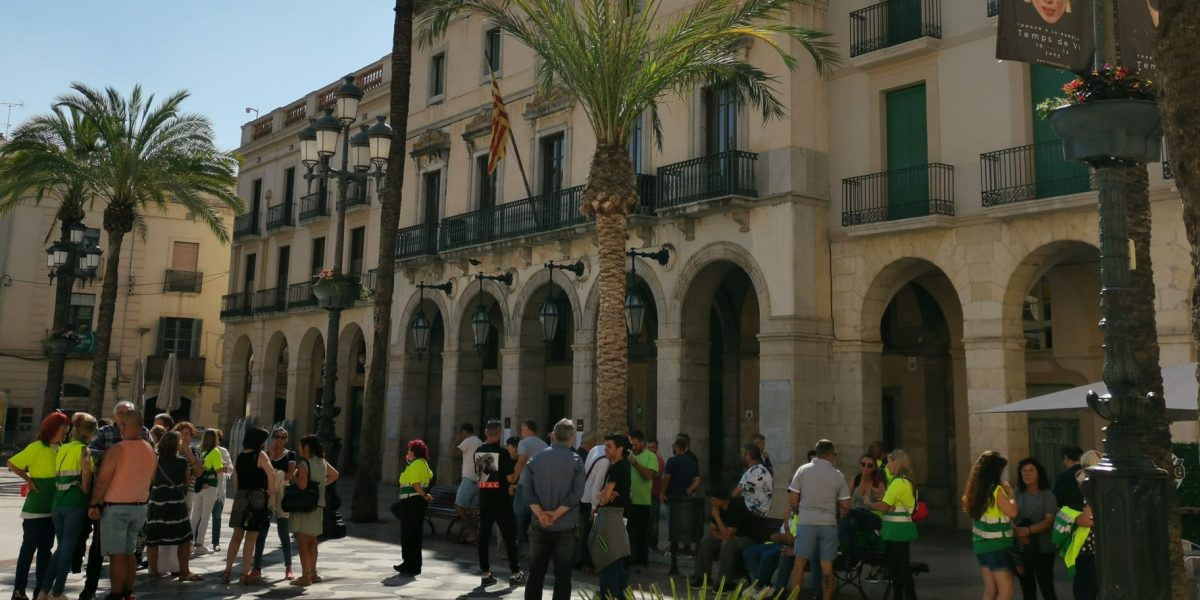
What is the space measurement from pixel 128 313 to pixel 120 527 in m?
40.8

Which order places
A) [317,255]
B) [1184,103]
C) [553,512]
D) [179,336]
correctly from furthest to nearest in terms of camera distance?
[179,336] → [317,255] → [553,512] → [1184,103]

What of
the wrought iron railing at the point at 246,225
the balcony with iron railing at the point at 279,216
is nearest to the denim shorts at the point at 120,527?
the balcony with iron railing at the point at 279,216

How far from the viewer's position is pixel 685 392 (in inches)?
817

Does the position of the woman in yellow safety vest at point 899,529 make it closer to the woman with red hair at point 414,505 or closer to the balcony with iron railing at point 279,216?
the woman with red hair at point 414,505

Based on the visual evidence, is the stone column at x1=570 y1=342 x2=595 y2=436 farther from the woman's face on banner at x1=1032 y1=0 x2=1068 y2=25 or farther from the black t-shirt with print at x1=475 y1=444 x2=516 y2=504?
the woman's face on banner at x1=1032 y1=0 x2=1068 y2=25

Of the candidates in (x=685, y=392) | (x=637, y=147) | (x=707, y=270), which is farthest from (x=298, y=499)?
(x=637, y=147)

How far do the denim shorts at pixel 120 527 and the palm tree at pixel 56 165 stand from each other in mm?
20164

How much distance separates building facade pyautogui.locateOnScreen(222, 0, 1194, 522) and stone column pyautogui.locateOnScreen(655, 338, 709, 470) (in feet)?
0.15

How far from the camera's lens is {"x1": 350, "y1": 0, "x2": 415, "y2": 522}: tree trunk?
1791 centimetres

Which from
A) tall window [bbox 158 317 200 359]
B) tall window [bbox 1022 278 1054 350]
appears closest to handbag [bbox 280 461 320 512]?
tall window [bbox 1022 278 1054 350]

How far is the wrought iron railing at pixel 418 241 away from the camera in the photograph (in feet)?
91.4

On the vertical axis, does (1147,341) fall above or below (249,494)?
above

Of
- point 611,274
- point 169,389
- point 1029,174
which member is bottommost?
point 169,389

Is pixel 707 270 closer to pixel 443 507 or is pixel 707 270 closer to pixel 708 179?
pixel 708 179
